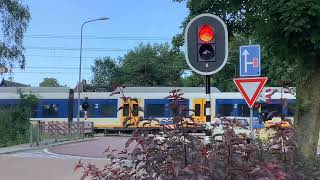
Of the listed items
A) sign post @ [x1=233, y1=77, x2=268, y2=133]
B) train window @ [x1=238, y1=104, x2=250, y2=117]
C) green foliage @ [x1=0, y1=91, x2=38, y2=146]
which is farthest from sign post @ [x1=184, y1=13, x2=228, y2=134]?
train window @ [x1=238, y1=104, x2=250, y2=117]

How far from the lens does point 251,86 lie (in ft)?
41.9

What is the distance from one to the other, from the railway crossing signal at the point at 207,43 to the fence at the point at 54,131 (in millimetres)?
22115

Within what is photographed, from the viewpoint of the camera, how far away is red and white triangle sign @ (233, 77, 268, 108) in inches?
499

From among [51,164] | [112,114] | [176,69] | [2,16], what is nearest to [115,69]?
[176,69]

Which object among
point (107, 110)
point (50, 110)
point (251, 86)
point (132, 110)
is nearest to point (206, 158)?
point (132, 110)

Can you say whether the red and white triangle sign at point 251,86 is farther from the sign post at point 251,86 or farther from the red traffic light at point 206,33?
the red traffic light at point 206,33

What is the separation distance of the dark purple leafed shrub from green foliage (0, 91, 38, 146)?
960 inches

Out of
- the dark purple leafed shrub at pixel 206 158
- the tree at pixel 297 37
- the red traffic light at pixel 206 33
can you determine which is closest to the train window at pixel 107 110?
the tree at pixel 297 37

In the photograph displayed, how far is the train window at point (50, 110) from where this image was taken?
46.6 meters

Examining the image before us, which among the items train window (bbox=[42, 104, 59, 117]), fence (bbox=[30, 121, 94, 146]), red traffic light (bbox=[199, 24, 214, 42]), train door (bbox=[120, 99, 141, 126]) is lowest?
fence (bbox=[30, 121, 94, 146])

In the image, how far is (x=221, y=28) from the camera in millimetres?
7656

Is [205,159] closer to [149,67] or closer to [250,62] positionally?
[250,62]

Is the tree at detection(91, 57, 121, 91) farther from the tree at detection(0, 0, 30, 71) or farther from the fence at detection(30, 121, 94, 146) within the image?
the tree at detection(0, 0, 30, 71)

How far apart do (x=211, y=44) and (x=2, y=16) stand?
21.9 meters
